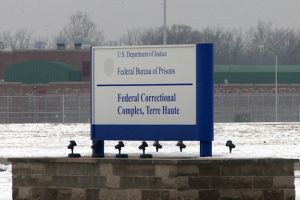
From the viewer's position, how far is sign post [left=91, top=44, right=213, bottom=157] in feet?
52.8

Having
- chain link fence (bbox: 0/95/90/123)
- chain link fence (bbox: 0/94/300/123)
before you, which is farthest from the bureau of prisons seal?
chain link fence (bbox: 0/95/90/123)

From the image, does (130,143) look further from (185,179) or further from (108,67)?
(185,179)

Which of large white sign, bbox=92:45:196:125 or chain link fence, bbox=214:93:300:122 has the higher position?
large white sign, bbox=92:45:196:125

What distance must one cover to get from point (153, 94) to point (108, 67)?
3.09 feet

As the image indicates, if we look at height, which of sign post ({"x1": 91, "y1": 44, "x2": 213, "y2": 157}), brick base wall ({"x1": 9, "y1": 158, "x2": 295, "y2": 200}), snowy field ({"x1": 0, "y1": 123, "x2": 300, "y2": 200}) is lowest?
snowy field ({"x1": 0, "y1": 123, "x2": 300, "y2": 200})

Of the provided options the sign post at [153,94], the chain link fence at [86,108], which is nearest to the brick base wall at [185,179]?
the sign post at [153,94]

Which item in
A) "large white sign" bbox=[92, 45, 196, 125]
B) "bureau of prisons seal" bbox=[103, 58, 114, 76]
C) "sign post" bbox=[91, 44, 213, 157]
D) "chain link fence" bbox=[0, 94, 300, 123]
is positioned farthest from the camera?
"chain link fence" bbox=[0, 94, 300, 123]

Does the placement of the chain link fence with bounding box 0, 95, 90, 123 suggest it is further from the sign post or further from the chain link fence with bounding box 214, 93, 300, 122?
the sign post

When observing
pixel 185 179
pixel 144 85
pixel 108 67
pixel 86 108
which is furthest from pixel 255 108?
pixel 185 179

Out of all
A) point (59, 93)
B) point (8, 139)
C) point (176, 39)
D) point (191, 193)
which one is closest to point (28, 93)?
point (59, 93)

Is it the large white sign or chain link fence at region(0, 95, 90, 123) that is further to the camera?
chain link fence at region(0, 95, 90, 123)

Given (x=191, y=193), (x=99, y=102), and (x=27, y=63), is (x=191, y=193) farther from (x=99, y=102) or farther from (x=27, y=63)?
(x=27, y=63)

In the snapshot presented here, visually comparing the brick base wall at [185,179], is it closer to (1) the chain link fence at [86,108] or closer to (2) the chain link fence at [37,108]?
(1) the chain link fence at [86,108]

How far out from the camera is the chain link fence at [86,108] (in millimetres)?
72375
